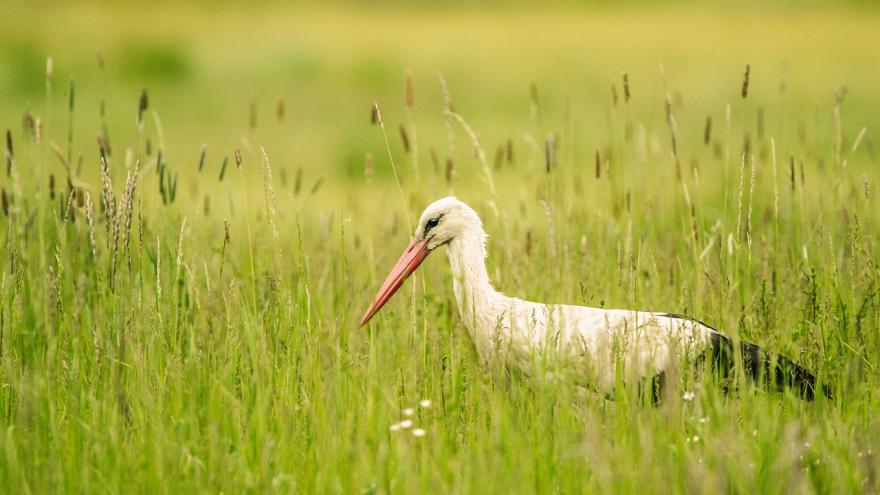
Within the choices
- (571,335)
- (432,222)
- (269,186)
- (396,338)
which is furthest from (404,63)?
(269,186)

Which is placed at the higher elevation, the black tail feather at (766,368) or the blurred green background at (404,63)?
the blurred green background at (404,63)

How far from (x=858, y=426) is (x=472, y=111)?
8553 mm

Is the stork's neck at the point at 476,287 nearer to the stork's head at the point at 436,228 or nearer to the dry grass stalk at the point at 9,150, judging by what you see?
the stork's head at the point at 436,228

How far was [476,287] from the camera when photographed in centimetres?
442

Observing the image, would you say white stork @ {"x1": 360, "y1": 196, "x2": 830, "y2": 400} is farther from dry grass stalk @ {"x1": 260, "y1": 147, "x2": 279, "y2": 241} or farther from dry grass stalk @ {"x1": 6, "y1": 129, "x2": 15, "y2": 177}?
dry grass stalk @ {"x1": 6, "y1": 129, "x2": 15, "y2": 177}

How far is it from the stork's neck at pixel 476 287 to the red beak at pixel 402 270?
0.14 metres

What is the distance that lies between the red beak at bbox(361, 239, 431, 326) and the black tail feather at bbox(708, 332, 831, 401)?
1194mm

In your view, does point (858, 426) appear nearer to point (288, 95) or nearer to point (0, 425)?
point (0, 425)

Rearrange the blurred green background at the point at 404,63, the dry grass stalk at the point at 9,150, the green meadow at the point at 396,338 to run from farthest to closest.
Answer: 1. the blurred green background at the point at 404,63
2. the dry grass stalk at the point at 9,150
3. the green meadow at the point at 396,338

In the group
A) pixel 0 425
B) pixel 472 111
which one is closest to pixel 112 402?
pixel 0 425

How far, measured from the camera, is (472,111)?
11.5m

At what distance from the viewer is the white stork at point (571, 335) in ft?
11.9

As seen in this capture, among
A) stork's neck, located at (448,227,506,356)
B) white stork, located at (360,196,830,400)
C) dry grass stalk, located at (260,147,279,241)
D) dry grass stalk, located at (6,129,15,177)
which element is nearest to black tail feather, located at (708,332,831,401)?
white stork, located at (360,196,830,400)

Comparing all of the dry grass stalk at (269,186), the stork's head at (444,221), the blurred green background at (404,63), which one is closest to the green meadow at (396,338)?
the dry grass stalk at (269,186)
